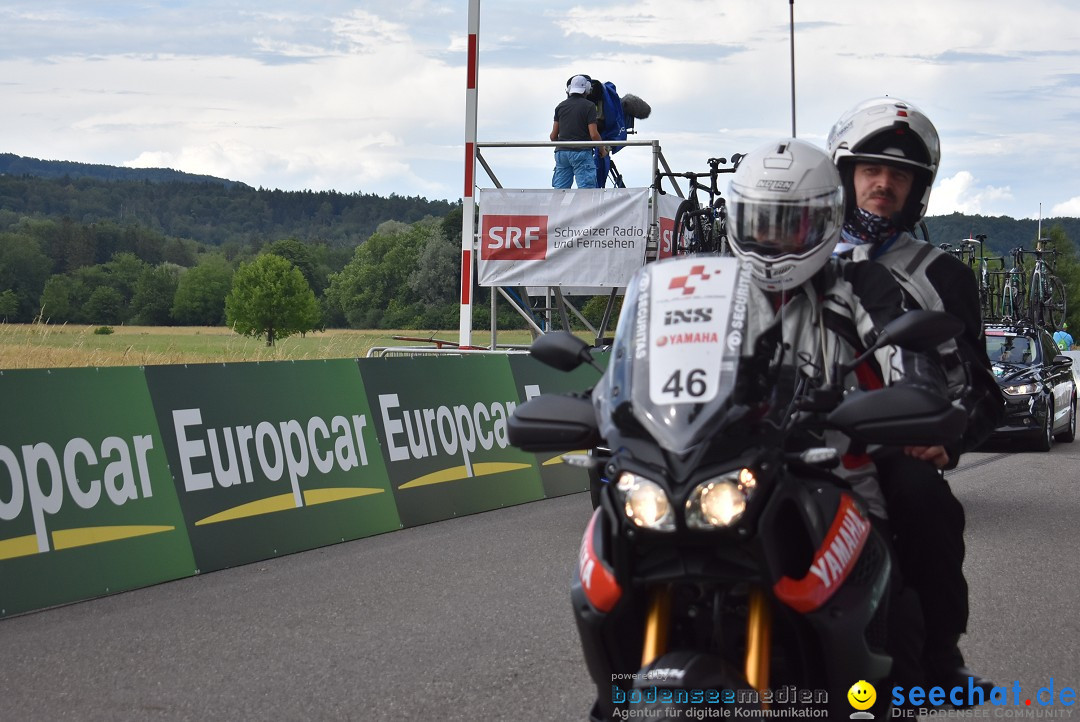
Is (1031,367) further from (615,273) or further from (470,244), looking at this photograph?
(470,244)

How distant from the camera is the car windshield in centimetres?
1911

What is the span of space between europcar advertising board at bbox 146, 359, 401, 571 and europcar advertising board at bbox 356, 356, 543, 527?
0.78 feet

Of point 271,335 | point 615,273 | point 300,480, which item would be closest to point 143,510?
point 300,480

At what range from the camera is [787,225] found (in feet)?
11.8

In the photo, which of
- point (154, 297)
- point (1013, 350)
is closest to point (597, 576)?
point (1013, 350)

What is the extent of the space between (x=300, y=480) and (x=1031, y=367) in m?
12.4

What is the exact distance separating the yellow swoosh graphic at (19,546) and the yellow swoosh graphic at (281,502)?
1.29 meters

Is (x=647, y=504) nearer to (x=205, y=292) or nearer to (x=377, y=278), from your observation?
(x=205, y=292)

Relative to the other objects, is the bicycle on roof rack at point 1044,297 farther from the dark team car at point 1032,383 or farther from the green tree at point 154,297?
the green tree at point 154,297

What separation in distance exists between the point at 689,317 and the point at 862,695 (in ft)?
3.10

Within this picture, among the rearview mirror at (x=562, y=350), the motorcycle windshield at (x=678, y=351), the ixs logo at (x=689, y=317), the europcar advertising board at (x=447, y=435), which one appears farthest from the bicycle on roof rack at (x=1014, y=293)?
the ixs logo at (x=689, y=317)

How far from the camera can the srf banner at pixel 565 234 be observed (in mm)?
16656

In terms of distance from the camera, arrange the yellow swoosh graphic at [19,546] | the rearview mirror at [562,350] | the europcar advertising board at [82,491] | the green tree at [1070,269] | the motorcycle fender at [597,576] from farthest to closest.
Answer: the green tree at [1070,269]
the europcar advertising board at [82,491]
the yellow swoosh graphic at [19,546]
the rearview mirror at [562,350]
the motorcycle fender at [597,576]

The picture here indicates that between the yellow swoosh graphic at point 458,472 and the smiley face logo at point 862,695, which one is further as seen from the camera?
A: the yellow swoosh graphic at point 458,472
